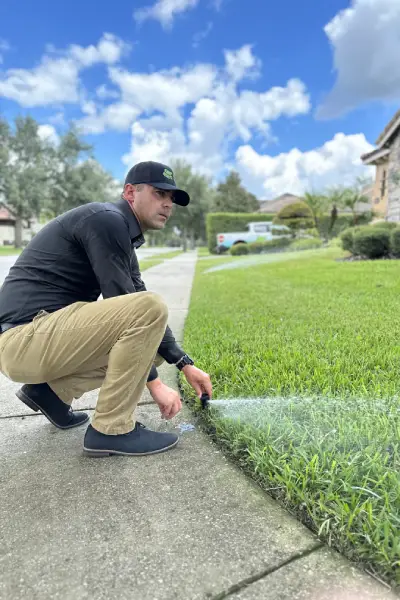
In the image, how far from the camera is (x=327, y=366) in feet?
8.52

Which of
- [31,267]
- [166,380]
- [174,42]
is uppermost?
[174,42]

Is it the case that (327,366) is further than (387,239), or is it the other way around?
(387,239)

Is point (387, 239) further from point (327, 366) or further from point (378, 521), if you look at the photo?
point (378, 521)

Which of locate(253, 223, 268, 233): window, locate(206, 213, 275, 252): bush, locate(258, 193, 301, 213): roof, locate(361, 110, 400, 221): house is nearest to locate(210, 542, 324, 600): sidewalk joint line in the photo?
locate(361, 110, 400, 221): house

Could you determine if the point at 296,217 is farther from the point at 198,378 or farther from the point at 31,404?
the point at 31,404

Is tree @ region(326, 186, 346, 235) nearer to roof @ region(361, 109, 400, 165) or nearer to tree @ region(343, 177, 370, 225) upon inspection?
tree @ region(343, 177, 370, 225)

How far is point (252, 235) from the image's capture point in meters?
22.7

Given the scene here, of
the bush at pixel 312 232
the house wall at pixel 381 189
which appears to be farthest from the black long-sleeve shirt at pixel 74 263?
the bush at pixel 312 232

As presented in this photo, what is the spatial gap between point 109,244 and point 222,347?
Answer: 1716 mm

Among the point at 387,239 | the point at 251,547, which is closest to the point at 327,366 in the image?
the point at 251,547

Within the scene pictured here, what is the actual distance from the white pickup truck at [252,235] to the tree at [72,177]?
44.3ft

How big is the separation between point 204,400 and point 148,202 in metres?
1.03

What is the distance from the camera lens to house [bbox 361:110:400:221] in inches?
633

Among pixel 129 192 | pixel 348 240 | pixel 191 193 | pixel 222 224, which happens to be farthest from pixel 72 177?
pixel 129 192
